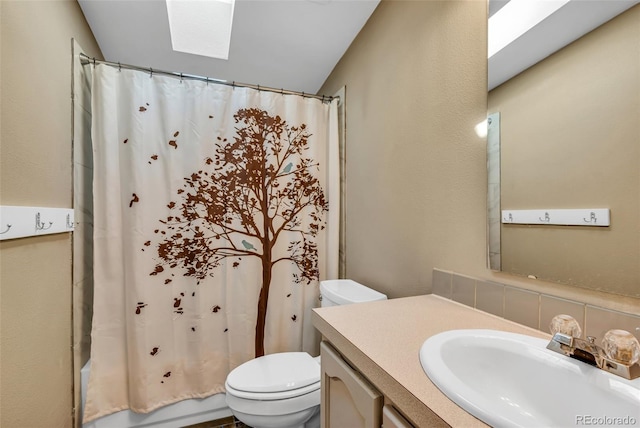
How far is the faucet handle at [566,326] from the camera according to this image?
1.92 feet

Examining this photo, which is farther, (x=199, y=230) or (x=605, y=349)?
(x=199, y=230)

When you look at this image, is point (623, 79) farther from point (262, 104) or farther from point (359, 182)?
point (262, 104)

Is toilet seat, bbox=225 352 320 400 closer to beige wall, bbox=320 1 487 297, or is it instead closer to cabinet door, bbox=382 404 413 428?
beige wall, bbox=320 1 487 297

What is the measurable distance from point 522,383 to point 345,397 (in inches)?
16.7

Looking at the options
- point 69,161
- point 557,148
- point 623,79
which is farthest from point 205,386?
point 623,79

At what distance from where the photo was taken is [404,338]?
0.72 meters

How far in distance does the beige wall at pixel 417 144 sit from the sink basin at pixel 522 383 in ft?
1.16

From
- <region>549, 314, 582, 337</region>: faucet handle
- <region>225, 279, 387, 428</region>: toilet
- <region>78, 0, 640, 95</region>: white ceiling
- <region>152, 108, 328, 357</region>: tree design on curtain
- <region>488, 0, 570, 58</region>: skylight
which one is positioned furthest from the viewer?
<region>152, 108, 328, 357</region>: tree design on curtain

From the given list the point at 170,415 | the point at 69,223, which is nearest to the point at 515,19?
the point at 69,223

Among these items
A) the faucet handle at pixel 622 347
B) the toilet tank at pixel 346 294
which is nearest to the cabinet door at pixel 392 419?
the faucet handle at pixel 622 347

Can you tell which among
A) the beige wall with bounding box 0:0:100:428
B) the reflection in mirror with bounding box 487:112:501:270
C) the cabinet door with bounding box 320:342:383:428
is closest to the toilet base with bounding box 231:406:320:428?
the cabinet door with bounding box 320:342:383:428
